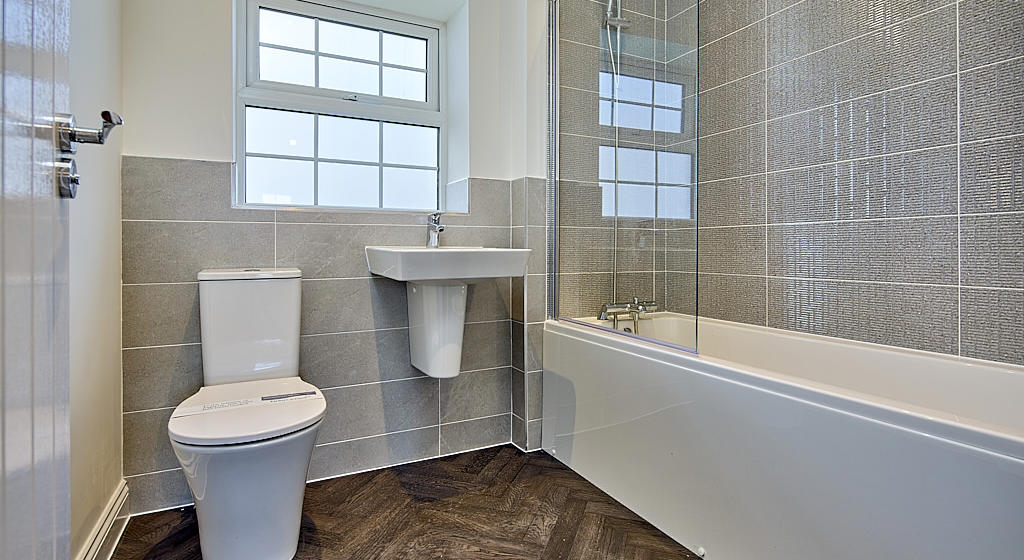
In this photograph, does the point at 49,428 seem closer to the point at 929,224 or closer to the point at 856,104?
the point at 929,224

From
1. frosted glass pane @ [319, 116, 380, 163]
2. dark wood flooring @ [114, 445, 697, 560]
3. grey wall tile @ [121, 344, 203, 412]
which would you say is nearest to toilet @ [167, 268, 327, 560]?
grey wall tile @ [121, 344, 203, 412]

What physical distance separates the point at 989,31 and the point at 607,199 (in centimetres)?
129

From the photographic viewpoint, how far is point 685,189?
1884 mm

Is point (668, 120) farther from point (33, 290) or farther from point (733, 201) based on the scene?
point (33, 290)

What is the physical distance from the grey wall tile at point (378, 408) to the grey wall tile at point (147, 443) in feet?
1.73

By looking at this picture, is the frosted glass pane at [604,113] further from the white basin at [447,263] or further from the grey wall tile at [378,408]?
the grey wall tile at [378,408]

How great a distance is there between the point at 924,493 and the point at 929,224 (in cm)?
107

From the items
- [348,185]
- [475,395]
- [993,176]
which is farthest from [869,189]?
[348,185]

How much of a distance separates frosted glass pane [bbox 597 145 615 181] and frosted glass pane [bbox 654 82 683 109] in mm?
291

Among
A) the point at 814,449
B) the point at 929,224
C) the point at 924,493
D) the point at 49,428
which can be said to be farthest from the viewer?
the point at 929,224

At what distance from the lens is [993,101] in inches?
63.4

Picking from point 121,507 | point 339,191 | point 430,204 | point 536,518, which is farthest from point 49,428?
point 430,204

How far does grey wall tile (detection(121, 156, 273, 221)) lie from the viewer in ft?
→ 6.08

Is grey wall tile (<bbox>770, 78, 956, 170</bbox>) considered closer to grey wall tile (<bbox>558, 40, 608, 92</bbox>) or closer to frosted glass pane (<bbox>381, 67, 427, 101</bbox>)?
grey wall tile (<bbox>558, 40, 608, 92</bbox>)
